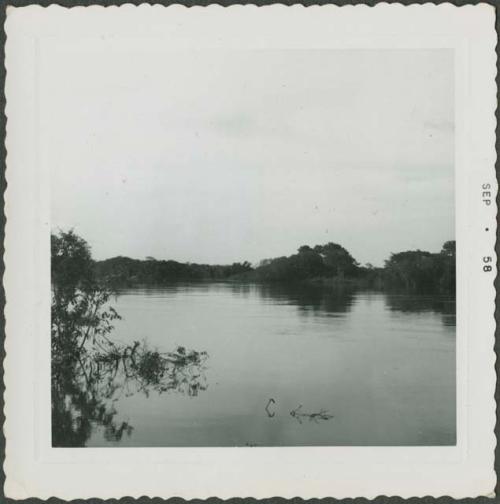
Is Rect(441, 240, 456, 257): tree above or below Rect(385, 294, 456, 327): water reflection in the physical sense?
above

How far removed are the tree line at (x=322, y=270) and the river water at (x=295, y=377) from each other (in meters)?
0.06

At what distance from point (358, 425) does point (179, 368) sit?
86cm

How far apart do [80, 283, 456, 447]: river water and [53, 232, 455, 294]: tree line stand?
0.06 metres

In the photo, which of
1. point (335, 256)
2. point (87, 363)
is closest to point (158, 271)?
point (87, 363)

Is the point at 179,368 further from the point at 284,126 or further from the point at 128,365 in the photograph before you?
the point at 284,126

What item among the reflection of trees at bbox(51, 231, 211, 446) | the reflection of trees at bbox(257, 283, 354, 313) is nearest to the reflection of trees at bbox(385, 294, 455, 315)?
the reflection of trees at bbox(257, 283, 354, 313)

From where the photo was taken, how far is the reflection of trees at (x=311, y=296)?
2520mm

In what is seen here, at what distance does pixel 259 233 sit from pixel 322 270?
333mm

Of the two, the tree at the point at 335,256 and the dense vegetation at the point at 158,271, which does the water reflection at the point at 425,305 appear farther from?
the dense vegetation at the point at 158,271

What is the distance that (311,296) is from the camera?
2555 mm

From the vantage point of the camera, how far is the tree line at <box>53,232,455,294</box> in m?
2.51


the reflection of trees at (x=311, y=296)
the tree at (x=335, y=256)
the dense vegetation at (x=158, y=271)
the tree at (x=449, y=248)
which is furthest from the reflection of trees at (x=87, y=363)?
the tree at (x=449, y=248)

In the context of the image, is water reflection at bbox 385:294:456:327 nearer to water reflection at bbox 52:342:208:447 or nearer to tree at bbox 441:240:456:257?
tree at bbox 441:240:456:257

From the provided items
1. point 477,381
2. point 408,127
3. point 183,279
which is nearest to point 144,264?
point 183,279
